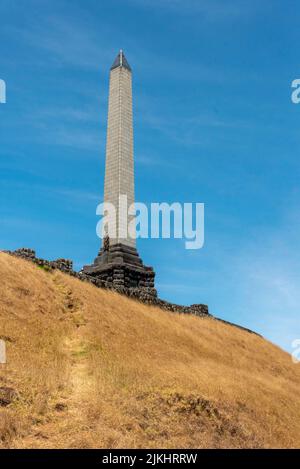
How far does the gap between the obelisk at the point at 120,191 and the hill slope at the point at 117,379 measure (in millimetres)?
4768

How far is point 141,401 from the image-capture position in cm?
1734

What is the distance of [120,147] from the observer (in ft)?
126

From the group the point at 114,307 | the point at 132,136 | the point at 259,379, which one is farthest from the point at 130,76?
→ the point at 259,379

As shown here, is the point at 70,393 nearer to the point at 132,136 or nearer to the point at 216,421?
the point at 216,421

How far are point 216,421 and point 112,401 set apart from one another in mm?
4062

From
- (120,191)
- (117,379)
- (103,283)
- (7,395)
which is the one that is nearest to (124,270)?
(103,283)

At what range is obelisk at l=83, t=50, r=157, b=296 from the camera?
120 ft

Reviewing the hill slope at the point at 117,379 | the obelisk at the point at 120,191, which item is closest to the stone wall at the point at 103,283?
the obelisk at the point at 120,191

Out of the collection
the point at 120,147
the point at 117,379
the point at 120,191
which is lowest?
the point at 117,379

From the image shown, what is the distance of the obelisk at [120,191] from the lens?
3650 cm

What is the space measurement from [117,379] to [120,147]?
22633 millimetres

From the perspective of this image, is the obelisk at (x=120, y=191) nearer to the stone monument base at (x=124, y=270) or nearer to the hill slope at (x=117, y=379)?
the stone monument base at (x=124, y=270)

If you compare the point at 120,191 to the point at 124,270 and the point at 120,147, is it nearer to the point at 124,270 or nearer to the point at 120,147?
the point at 120,147

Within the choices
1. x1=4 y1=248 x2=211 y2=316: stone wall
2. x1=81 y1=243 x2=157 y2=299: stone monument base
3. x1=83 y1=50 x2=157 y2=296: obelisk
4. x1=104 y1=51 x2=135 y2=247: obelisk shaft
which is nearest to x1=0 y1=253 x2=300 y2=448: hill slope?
x1=4 y1=248 x2=211 y2=316: stone wall
